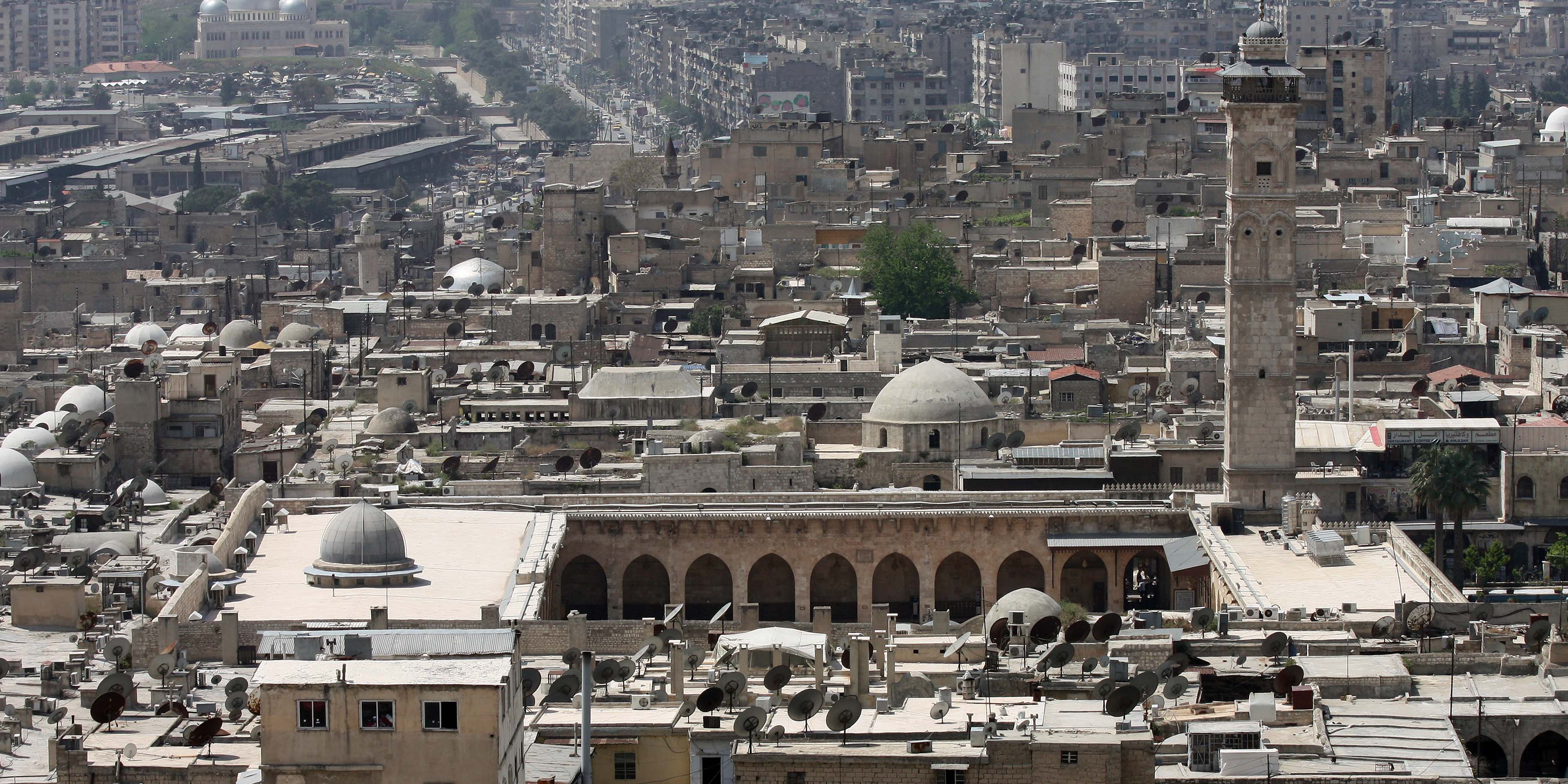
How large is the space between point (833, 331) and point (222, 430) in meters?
16.6

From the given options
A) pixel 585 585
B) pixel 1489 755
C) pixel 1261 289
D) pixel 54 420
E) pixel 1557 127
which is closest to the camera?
pixel 1489 755

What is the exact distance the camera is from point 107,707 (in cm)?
4875

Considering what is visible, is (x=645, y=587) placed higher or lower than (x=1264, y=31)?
lower

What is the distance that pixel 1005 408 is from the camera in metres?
80.3

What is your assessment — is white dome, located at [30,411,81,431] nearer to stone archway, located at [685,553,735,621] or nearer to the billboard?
stone archway, located at [685,553,735,621]

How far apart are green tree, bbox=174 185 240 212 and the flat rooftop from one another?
74.0 m

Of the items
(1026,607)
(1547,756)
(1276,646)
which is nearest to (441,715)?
(1547,756)

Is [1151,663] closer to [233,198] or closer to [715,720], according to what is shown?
[715,720]

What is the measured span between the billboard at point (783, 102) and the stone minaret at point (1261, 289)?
93.4m

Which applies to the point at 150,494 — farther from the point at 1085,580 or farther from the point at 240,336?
the point at 240,336

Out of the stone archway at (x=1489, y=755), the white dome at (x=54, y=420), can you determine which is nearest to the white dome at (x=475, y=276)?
the white dome at (x=54, y=420)

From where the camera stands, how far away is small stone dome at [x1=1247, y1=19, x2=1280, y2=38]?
7038 centimetres

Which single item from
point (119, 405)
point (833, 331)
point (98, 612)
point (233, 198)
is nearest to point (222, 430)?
point (119, 405)

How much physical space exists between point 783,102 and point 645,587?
95251 millimetres
